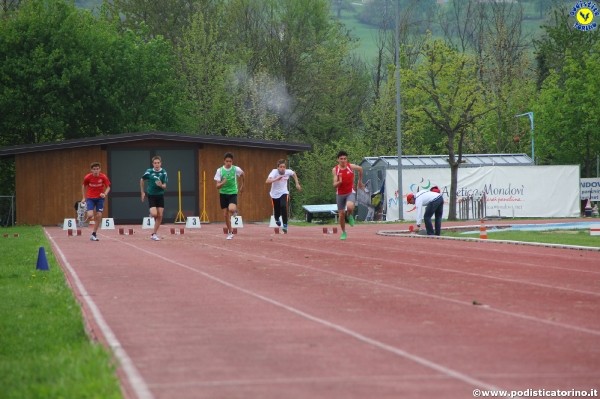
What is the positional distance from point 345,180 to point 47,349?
59.5 feet

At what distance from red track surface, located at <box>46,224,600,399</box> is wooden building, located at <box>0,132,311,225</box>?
28.8m

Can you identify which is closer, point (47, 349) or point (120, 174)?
point (47, 349)

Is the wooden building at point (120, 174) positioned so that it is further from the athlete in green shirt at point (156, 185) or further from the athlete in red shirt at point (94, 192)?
the athlete in green shirt at point (156, 185)

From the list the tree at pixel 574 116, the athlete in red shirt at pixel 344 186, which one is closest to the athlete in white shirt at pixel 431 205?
the athlete in red shirt at pixel 344 186

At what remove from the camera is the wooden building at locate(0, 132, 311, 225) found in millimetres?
49531

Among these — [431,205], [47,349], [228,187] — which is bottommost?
[47,349]

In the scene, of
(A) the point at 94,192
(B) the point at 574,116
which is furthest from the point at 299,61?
(A) the point at 94,192

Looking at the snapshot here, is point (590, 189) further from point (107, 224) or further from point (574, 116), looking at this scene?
point (107, 224)

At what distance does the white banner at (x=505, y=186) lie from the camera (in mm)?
53438

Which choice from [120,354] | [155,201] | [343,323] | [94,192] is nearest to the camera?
[120,354]

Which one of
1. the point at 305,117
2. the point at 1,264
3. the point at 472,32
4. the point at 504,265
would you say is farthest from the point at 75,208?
the point at 472,32

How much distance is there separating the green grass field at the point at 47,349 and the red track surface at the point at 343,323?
7.8 inches

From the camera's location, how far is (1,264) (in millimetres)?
20297

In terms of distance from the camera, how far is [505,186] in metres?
53.9
